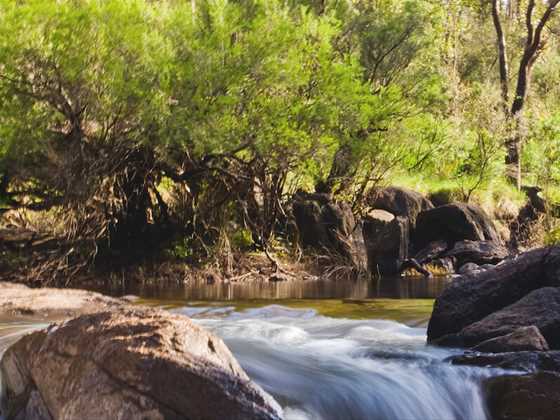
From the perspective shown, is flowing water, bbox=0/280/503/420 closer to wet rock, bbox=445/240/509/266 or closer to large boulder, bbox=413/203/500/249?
wet rock, bbox=445/240/509/266

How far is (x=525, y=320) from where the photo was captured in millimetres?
8102

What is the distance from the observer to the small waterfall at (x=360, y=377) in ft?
20.8

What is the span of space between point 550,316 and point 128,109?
9.87m

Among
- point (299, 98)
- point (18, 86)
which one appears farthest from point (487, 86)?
point (18, 86)

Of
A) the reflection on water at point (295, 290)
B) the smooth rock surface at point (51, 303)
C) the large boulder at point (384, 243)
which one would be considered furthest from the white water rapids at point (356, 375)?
the large boulder at point (384, 243)

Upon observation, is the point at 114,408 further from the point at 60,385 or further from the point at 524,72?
the point at 524,72

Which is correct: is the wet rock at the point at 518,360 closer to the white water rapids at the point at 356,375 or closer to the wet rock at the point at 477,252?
the white water rapids at the point at 356,375

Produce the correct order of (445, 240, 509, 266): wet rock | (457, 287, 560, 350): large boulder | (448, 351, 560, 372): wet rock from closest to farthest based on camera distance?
(448, 351, 560, 372): wet rock → (457, 287, 560, 350): large boulder → (445, 240, 509, 266): wet rock

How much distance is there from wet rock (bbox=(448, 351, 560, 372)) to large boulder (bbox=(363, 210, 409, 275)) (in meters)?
14.4

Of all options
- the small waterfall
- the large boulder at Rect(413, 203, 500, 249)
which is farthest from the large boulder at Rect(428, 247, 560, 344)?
the large boulder at Rect(413, 203, 500, 249)

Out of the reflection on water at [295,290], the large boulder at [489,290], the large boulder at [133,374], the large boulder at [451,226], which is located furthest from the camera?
the large boulder at [451,226]

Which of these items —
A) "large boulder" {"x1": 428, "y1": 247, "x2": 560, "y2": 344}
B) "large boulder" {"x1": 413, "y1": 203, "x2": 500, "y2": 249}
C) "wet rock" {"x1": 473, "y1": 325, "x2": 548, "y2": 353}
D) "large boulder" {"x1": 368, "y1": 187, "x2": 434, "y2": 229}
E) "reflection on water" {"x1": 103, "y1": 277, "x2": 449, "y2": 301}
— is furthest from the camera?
"large boulder" {"x1": 413, "y1": 203, "x2": 500, "y2": 249}

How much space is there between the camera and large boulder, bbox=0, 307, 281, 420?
16.3 feet

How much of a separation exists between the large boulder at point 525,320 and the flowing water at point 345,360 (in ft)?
1.38
